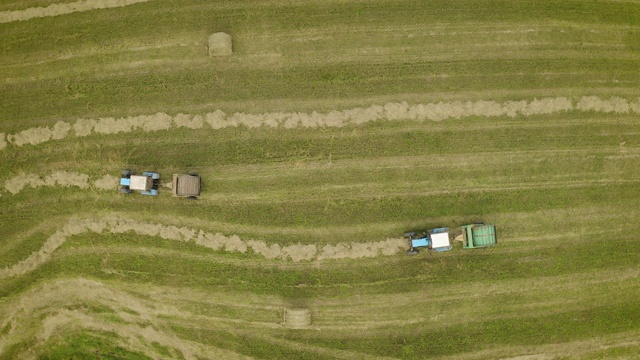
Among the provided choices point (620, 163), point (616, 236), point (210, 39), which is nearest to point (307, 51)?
point (210, 39)

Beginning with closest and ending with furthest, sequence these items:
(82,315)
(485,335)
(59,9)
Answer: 1. (82,315)
2. (485,335)
3. (59,9)

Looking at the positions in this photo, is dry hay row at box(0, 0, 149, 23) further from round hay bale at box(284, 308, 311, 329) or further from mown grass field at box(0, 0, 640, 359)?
round hay bale at box(284, 308, 311, 329)

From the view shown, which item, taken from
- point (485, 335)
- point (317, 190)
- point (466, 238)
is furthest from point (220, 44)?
point (485, 335)

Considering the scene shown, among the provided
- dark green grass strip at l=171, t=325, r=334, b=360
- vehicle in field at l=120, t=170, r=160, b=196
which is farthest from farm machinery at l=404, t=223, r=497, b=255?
vehicle in field at l=120, t=170, r=160, b=196

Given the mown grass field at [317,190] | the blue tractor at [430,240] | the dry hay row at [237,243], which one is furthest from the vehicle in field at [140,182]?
the blue tractor at [430,240]

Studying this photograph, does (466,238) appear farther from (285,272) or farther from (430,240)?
(285,272)

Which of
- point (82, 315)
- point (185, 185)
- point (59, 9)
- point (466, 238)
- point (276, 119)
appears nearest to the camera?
point (185, 185)

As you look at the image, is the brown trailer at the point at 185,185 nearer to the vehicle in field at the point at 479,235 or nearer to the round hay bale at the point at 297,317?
the round hay bale at the point at 297,317
